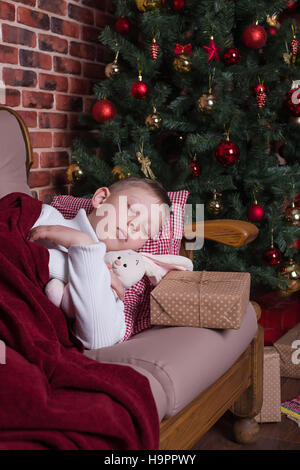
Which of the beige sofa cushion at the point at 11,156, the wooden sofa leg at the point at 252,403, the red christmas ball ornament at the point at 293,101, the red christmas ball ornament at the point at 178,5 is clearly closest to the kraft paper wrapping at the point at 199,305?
the wooden sofa leg at the point at 252,403

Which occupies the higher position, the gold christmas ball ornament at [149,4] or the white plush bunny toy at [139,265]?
the gold christmas ball ornament at [149,4]

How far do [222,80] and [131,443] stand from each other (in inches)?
59.7

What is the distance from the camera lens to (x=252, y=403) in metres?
1.64

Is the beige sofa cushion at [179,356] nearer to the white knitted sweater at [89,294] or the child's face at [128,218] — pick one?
the white knitted sweater at [89,294]

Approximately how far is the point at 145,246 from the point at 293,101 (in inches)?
39.6

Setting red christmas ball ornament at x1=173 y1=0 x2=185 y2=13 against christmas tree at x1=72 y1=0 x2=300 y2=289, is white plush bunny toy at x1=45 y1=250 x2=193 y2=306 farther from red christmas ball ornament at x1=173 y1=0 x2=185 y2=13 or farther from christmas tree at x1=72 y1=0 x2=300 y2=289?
red christmas ball ornament at x1=173 y1=0 x2=185 y2=13

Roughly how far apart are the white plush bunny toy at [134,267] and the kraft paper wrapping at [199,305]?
0.09 metres

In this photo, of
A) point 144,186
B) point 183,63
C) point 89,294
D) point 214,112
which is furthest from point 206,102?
point 89,294

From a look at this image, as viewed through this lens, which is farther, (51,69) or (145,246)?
(51,69)

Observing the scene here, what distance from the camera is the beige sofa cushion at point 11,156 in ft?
4.90

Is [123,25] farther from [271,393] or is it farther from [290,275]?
[271,393]

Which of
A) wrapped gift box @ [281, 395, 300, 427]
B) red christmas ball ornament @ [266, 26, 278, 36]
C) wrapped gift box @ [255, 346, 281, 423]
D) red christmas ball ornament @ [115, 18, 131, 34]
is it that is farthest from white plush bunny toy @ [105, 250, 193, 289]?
red christmas ball ornament @ [266, 26, 278, 36]
